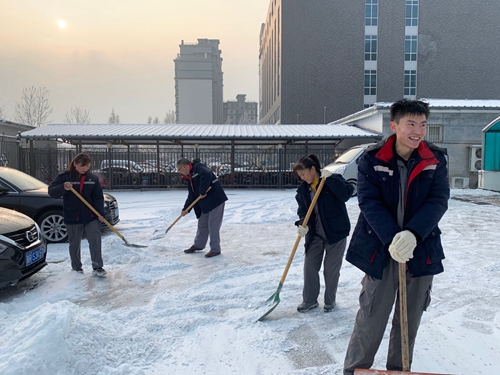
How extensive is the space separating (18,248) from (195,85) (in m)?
86.1

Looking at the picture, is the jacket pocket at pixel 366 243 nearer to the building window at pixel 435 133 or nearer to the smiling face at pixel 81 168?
the smiling face at pixel 81 168

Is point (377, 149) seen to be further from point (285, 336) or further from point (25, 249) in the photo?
point (25, 249)

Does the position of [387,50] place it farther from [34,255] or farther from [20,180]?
[34,255]

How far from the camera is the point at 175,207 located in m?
12.0

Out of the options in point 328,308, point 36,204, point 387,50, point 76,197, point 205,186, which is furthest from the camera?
point 387,50

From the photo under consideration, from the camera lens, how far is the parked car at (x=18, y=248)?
435 cm

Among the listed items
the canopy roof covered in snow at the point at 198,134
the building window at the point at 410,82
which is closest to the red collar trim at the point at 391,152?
the canopy roof covered in snow at the point at 198,134

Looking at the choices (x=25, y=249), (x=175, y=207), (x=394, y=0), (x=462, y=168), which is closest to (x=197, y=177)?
(x=25, y=249)

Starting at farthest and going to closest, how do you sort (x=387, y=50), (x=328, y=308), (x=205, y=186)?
1. (x=387, y=50)
2. (x=205, y=186)
3. (x=328, y=308)

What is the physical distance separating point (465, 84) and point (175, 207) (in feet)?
129

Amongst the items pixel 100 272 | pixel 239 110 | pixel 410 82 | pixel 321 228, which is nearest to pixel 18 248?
pixel 100 272

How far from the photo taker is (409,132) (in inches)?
91.9

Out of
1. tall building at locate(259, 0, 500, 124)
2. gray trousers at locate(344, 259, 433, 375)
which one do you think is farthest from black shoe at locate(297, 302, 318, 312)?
tall building at locate(259, 0, 500, 124)

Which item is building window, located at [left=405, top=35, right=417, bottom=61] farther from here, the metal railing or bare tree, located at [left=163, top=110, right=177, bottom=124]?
bare tree, located at [left=163, top=110, right=177, bottom=124]
